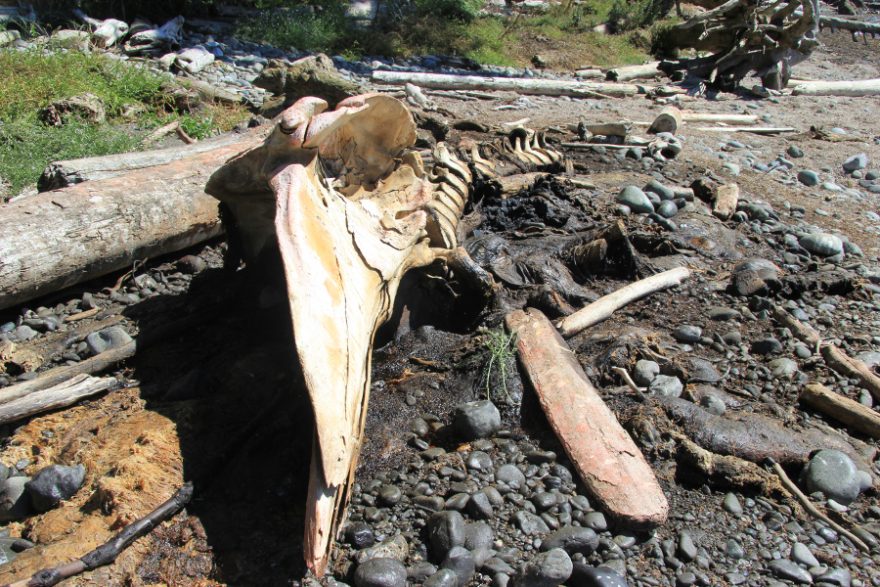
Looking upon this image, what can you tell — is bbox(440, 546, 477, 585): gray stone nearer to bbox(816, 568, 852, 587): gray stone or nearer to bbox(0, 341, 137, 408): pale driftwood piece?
bbox(816, 568, 852, 587): gray stone

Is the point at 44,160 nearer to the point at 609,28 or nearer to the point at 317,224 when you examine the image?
the point at 317,224

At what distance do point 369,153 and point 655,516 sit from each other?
91.0 inches

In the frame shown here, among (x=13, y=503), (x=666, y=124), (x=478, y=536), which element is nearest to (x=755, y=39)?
(x=666, y=124)

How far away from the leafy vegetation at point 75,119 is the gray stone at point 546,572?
15.3 feet

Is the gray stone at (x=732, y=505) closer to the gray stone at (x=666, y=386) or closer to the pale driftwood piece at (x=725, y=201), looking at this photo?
the gray stone at (x=666, y=386)

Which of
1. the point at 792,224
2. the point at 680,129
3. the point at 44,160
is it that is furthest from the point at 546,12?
the point at 44,160

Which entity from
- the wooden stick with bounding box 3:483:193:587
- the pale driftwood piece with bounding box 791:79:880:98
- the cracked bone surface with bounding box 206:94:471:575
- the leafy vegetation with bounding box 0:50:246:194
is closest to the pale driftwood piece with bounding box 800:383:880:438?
the cracked bone surface with bounding box 206:94:471:575

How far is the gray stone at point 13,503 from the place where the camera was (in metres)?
2.56

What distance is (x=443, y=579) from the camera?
2.26 meters

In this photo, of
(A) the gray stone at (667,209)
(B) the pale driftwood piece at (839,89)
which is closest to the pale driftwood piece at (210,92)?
(A) the gray stone at (667,209)

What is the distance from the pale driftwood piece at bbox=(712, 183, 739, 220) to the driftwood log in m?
6.72

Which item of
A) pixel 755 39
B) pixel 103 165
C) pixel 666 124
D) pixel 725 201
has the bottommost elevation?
pixel 725 201

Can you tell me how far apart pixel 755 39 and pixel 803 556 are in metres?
11.4

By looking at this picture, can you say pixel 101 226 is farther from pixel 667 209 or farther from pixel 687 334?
pixel 667 209
